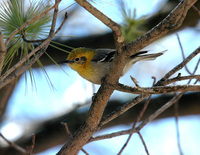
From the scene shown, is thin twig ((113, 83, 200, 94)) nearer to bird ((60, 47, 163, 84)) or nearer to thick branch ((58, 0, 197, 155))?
thick branch ((58, 0, 197, 155))

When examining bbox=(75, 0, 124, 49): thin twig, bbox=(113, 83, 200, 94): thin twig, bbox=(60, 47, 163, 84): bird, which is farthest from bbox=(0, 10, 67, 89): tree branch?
bbox=(60, 47, 163, 84): bird

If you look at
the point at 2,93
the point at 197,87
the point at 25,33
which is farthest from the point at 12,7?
the point at 2,93

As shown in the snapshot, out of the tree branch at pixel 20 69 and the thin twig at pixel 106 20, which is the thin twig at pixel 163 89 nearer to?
the thin twig at pixel 106 20

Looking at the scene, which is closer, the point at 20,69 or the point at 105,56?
the point at 20,69

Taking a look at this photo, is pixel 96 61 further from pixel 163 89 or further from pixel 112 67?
pixel 163 89

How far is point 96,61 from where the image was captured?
2775mm

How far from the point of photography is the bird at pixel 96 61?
99.5 inches

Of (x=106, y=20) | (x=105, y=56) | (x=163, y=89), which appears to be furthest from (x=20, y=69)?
(x=105, y=56)

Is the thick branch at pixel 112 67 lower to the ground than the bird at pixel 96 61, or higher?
lower

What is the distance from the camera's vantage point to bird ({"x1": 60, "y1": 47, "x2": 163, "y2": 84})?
2528 mm

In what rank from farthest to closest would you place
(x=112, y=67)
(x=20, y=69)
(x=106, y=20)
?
(x=112, y=67) → (x=20, y=69) → (x=106, y=20)

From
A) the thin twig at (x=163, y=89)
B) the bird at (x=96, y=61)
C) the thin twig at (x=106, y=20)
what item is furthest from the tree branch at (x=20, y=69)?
the bird at (x=96, y=61)

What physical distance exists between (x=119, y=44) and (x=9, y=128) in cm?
350

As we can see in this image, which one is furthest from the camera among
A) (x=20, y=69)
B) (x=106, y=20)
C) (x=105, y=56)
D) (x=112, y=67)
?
(x=105, y=56)
